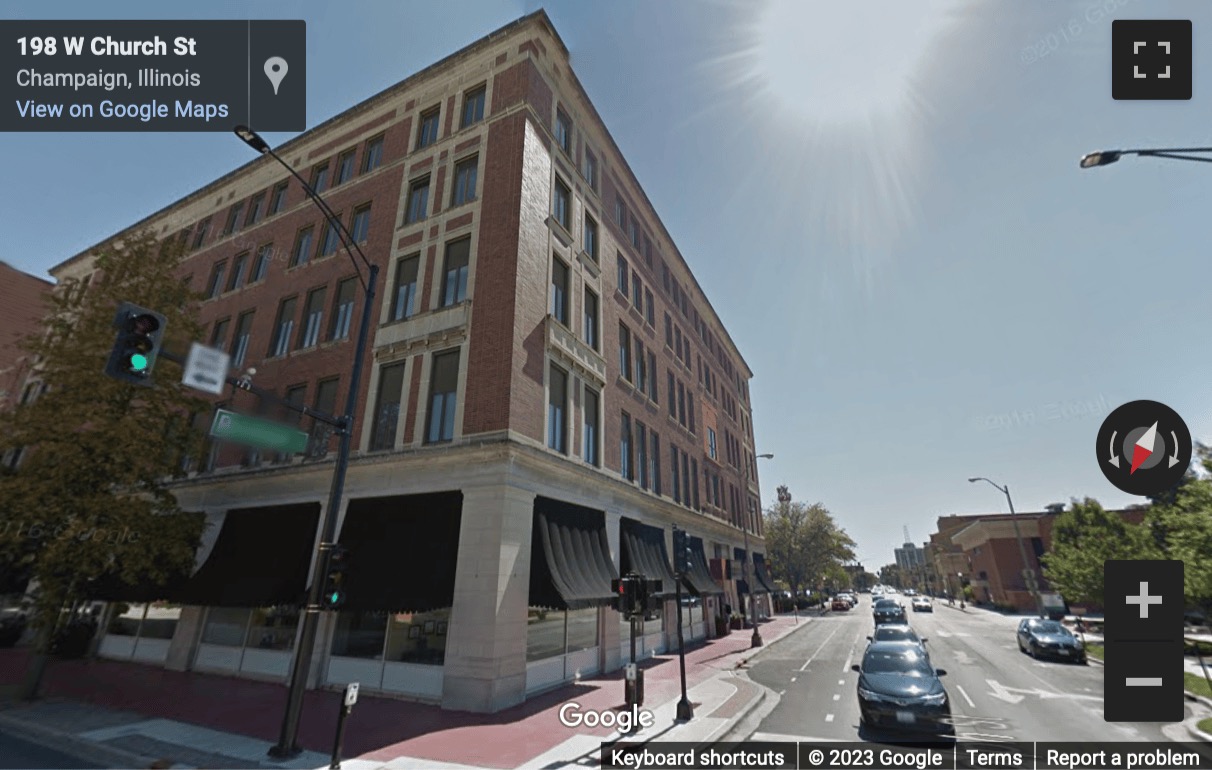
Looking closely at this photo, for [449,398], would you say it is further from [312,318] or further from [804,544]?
[804,544]

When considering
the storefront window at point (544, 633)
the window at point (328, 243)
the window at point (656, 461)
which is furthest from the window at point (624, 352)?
the window at point (328, 243)

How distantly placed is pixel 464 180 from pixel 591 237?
6.23 metres

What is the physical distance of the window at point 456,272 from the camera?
17281 mm

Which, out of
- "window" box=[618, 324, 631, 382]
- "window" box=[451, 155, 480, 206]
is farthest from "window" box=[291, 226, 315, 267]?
"window" box=[618, 324, 631, 382]

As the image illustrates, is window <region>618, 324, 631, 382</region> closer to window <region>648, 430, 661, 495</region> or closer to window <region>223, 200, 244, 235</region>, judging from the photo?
window <region>648, 430, 661, 495</region>

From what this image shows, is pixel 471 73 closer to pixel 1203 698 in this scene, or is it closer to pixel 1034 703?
pixel 1034 703

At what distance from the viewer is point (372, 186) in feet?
70.7

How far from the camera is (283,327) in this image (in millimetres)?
21250

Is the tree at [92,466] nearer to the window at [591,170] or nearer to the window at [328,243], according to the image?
the window at [328,243]

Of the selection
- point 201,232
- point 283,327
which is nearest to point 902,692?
point 283,327

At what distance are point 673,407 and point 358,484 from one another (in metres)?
18.6

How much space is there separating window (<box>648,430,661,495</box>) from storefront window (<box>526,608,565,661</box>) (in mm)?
9972

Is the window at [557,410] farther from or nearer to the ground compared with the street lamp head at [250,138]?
nearer to the ground

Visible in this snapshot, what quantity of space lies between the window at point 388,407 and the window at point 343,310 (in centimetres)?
305
